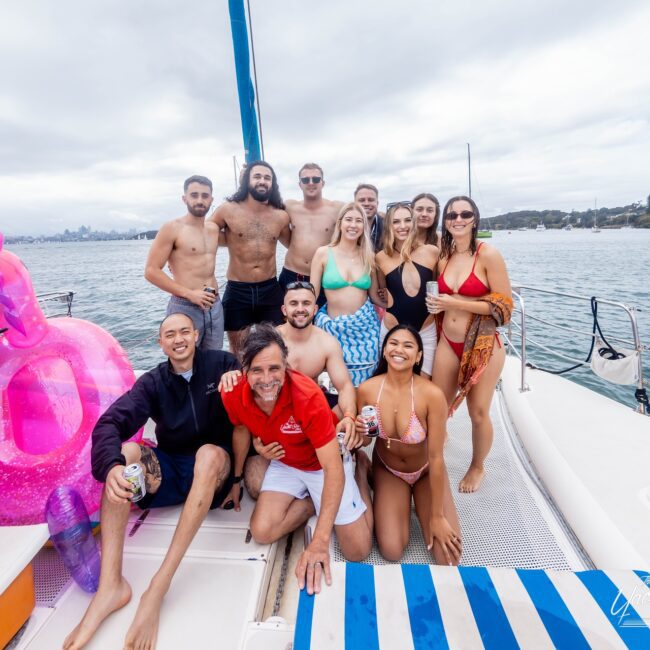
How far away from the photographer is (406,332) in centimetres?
223

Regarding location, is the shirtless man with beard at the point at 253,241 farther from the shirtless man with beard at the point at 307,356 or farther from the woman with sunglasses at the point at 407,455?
the woman with sunglasses at the point at 407,455

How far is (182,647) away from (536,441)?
8.27 ft

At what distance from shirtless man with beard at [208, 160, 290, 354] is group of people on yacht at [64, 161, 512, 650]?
74 centimetres

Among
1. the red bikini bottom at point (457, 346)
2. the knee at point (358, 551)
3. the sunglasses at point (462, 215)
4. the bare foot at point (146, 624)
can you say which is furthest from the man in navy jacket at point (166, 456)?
the sunglasses at point (462, 215)

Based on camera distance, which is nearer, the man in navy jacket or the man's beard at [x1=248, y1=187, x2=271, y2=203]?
the man in navy jacket

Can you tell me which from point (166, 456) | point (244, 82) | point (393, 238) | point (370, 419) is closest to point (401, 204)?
point (393, 238)

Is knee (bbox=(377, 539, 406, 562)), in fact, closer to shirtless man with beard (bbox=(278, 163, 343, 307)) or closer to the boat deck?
the boat deck

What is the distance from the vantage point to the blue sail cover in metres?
4.46

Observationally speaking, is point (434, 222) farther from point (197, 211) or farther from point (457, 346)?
point (197, 211)

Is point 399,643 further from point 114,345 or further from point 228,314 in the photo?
point 228,314

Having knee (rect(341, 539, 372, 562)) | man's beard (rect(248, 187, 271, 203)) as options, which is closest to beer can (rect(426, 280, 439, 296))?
knee (rect(341, 539, 372, 562))

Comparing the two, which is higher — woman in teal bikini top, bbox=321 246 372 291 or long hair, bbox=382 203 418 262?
long hair, bbox=382 203 418 262

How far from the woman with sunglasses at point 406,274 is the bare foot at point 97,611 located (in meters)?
2.18

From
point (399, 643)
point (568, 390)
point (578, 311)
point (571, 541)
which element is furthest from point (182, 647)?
point (578, 311)
